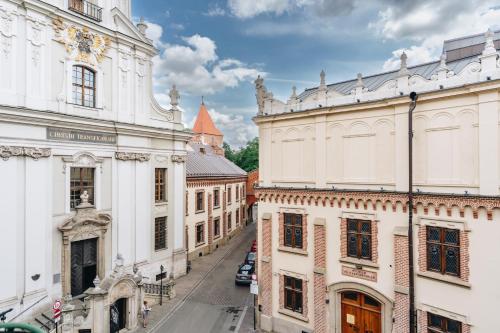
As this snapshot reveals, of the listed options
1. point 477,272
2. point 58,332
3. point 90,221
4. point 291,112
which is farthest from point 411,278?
point 90,221


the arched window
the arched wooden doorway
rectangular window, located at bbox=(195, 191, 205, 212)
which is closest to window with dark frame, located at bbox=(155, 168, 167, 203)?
the arched window

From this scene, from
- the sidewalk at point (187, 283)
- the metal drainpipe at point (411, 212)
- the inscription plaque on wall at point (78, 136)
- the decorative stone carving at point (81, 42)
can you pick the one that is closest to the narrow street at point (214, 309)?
the sidewalk at point (187, 283)

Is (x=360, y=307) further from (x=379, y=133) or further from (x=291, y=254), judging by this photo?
(x=379, y=133)

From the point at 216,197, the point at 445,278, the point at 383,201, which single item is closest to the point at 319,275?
the point at 383,201

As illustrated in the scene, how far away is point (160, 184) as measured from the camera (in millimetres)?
25078

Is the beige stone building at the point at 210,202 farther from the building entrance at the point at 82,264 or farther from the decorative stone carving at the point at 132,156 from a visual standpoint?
the building entrance at the point at 82,264

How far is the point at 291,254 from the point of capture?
Answer: 51.3 feet

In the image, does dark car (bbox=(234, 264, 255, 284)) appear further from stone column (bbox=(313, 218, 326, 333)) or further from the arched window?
the arched window

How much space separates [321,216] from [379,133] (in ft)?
14.6

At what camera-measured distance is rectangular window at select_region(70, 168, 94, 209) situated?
19531 mm

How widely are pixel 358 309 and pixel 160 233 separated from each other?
16.1 meters

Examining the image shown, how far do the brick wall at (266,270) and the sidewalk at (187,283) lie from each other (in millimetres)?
6415

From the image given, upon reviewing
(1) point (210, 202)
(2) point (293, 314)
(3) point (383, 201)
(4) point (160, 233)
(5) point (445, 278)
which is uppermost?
(3) point (383, 201)

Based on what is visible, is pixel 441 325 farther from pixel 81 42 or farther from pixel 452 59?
pixel 81 42
